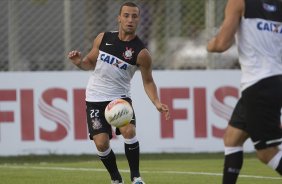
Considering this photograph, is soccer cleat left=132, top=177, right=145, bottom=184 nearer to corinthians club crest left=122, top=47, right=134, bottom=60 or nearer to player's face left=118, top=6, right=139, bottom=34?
corinthians club crest left=122, top=47, right=134, bottom=60

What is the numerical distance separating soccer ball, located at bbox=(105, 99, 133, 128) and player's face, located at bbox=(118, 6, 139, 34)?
3.23 feet

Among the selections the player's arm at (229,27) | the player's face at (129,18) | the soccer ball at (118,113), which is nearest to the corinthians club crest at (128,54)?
the player's face at (129,18)

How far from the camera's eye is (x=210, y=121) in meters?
15.8

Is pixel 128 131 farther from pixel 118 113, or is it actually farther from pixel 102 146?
pixel 118 113

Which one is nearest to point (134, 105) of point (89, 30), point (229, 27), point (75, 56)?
point (89, 30)

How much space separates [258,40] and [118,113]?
2.69 meters

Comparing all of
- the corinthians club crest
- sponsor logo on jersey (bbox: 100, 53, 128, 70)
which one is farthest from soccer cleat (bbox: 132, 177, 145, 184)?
the corinthians club crest

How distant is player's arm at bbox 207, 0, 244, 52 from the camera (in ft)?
24.5

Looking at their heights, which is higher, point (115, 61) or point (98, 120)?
point (115, 61)

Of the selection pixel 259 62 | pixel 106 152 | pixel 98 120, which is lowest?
pixel 106 152

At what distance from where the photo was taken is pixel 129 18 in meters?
10.4

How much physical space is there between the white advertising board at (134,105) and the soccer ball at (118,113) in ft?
18.3

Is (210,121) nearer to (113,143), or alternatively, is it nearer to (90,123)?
(113,143)

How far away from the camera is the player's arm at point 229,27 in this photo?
24.5 ft
